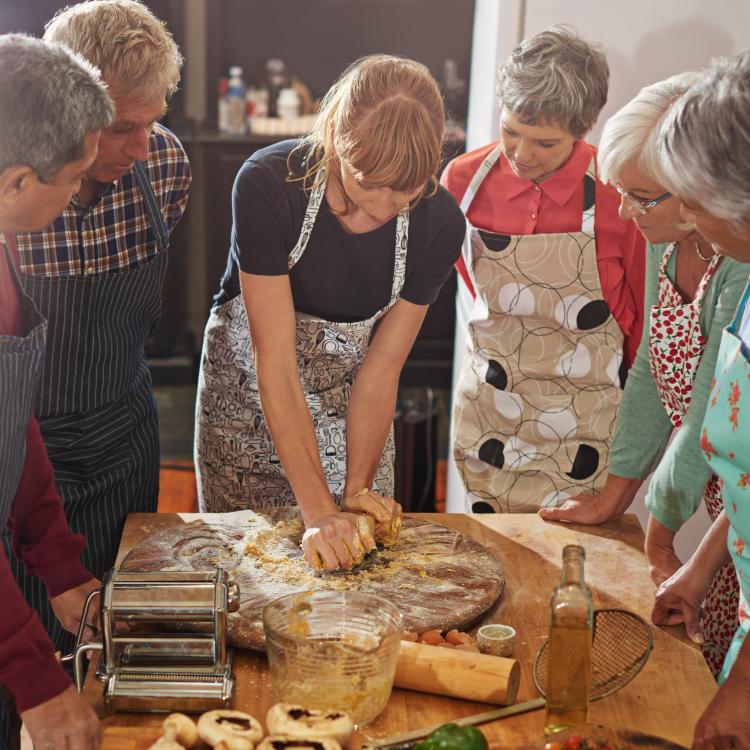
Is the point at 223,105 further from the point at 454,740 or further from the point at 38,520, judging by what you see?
the point at 454,740

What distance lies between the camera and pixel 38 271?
5.98 ft

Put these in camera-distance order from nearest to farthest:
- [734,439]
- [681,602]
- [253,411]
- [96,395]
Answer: [734,439] → [681,602] → [96,395] → [253,411]

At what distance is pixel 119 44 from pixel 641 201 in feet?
3.04

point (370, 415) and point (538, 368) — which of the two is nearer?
point (370, 415)

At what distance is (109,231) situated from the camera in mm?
1881

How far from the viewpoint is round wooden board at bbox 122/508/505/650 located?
4.77 feet

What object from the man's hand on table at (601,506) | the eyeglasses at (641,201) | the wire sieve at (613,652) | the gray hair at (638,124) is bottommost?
the man's hand on table at (601,506)

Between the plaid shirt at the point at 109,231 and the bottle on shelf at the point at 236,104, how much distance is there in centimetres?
266

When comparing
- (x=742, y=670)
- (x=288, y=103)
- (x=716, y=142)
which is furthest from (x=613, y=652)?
(x=288, y=103)

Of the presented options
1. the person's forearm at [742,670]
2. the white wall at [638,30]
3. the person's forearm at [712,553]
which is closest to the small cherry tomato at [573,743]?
the person's forearm at [742,670]

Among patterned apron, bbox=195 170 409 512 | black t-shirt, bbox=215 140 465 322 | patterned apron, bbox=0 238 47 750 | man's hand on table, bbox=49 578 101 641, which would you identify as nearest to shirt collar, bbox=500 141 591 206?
black t-shirt, bbox=215 140 465 322

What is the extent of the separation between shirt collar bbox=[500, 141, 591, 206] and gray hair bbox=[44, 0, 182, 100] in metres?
0.85

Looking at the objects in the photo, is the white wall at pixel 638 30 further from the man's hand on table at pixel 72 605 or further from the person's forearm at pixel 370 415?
the man's hand on table at pixel 72 605

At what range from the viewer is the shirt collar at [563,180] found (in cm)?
223
